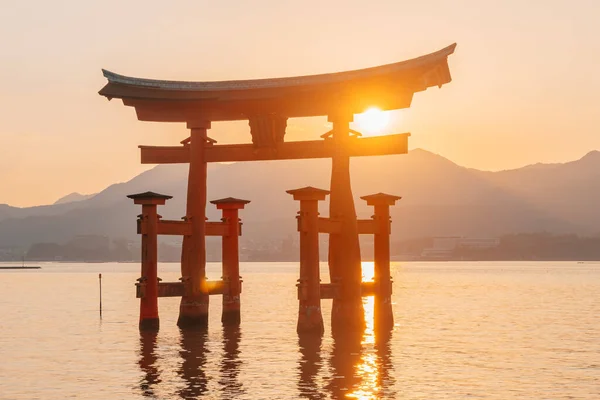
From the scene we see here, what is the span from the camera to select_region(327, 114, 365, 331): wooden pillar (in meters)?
27.2

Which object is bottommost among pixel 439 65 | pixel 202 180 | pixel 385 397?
pixel 385 397

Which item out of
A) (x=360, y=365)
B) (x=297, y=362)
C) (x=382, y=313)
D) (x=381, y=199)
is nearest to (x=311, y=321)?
(x=297, y=362)

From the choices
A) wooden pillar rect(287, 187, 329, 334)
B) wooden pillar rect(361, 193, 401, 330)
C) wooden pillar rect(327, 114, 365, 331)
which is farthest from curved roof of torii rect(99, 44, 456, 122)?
wooden pillar rect(287, 187, 329, 334)

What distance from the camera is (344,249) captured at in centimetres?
2728

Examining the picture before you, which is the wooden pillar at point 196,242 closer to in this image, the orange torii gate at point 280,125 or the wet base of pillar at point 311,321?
the orange torii gate at point 280,125

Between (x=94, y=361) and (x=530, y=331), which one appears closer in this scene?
(x=94, y=361)

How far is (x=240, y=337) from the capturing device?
32.7 meters

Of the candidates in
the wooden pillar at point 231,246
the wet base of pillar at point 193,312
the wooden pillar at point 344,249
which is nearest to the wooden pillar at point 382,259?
A: the wooden pillar at point 344,249

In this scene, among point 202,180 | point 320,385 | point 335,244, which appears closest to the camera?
point 320,385

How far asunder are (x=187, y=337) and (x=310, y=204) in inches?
256

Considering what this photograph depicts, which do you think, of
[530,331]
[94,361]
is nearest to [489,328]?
[530,331]

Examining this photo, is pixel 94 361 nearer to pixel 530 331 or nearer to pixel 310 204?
pixel 310 204

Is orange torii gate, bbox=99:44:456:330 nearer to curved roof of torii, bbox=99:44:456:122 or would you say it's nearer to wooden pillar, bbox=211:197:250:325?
curved roof of torii, bbox=99:44:456:122

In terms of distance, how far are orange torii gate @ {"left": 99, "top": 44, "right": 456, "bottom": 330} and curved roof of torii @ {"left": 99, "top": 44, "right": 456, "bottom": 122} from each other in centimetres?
3
